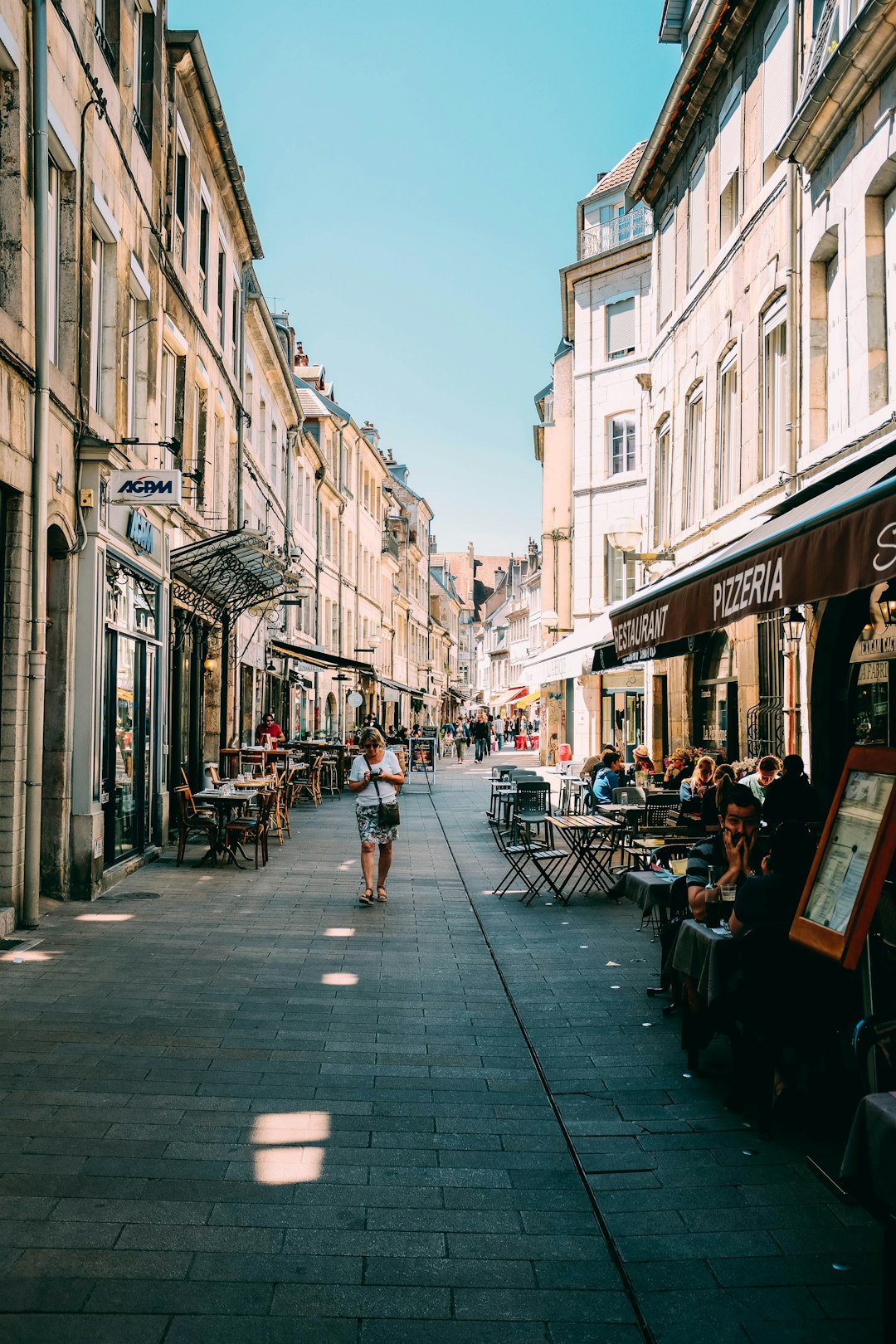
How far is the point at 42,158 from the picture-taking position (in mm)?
8750

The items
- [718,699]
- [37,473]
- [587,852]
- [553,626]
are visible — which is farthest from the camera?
[553,626]

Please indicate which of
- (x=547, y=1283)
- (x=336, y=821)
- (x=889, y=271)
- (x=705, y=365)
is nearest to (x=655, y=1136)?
(x=547, y=1283)

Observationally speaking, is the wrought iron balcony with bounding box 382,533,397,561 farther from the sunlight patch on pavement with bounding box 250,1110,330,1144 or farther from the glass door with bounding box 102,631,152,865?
the sunlight patch on pavement with bounding box 250,1110,330,1144

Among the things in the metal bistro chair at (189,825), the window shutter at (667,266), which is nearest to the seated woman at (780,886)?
the metal bistro chair at (189,825)

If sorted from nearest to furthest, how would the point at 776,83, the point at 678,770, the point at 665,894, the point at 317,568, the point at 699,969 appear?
the point at 699,969
the point at 665,894
the point at 776,83
the point at 678,770
the point at 317,568

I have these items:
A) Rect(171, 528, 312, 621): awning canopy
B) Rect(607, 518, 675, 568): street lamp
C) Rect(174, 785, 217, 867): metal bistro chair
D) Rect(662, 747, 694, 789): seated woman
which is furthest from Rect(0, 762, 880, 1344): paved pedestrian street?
Rect(607, 518, 675, 568): street lamp

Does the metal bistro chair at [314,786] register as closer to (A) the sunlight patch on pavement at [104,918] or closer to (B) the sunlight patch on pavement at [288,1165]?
(A) the sunlight patch on pavement at [104,918]

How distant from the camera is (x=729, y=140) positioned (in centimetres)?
1503

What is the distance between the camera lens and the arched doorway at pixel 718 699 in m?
14.8

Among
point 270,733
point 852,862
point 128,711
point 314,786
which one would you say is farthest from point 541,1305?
point 314,786

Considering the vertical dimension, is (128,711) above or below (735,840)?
above

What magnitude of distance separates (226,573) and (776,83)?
963 centimetres

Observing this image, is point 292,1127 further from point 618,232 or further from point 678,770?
point 618,232

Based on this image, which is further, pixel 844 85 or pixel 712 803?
pixel 712 803
